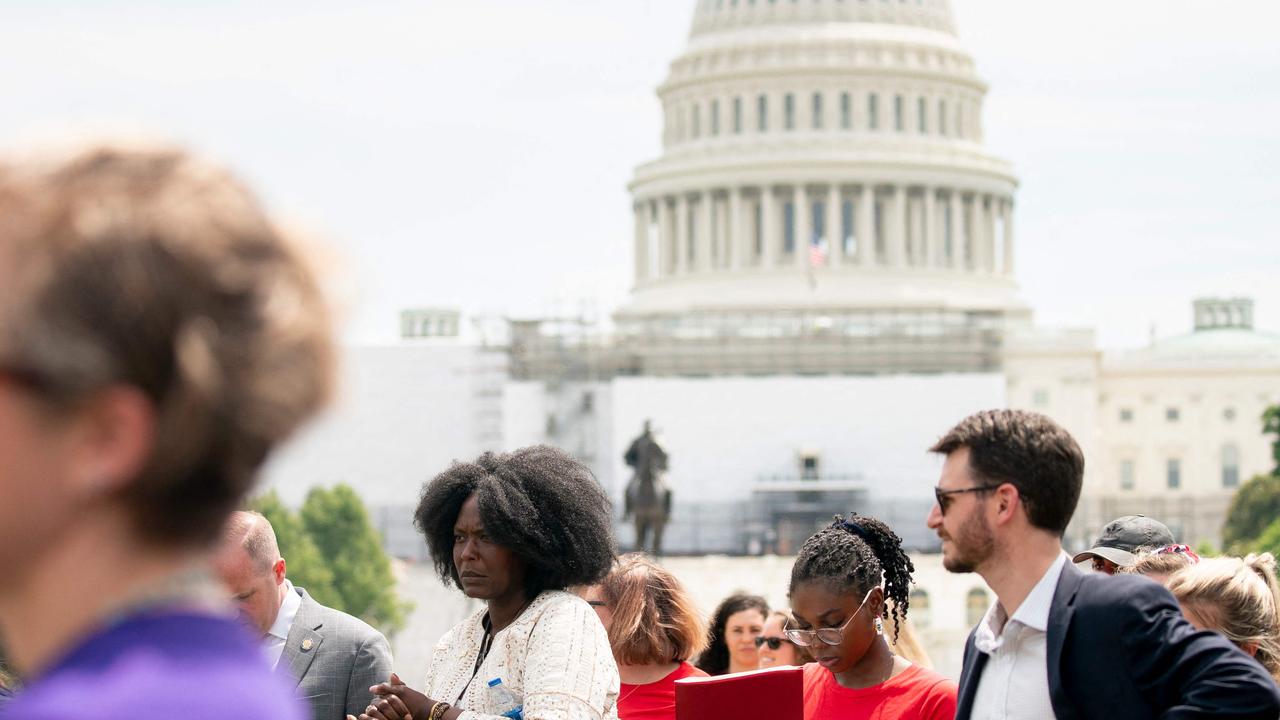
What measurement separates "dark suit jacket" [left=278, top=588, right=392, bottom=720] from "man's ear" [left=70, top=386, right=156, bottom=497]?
15.5 feet

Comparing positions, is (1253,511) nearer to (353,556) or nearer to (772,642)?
(353,556)

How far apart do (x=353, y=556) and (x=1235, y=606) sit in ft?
228

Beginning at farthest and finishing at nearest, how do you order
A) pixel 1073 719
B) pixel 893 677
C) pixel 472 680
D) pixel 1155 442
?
1. pixel 1155 442
2. pixel 893 677
3. pixel 472 680
4. pixel 1073 719

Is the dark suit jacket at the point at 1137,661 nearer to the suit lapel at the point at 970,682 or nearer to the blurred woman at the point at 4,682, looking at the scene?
the suit lapel at the point at 970,682

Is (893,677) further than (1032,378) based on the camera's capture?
No

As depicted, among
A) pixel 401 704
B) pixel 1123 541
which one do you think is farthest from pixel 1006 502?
pixel 1123 541

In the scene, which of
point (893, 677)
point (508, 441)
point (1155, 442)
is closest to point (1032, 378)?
point (1155, 442)

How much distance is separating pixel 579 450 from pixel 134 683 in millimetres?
85912

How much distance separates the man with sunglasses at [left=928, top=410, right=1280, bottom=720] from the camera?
437 centimetres

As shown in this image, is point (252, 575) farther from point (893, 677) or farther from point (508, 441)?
point (508, 441)

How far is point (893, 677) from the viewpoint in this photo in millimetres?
6203

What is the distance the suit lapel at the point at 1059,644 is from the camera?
4488 millimetres

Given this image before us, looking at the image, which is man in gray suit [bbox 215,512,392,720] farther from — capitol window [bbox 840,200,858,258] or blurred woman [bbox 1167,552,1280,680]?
capitol window [bbox 840,200,858,258]

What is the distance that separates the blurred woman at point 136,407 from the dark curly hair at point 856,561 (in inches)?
171
